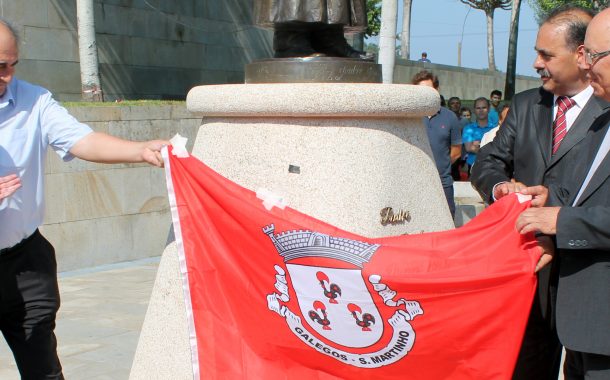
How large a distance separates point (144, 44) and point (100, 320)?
6.99m

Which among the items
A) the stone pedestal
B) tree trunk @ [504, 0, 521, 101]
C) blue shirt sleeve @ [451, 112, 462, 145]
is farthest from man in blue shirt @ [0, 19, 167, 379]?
tree trunk @ [504, 0, 521, 101]

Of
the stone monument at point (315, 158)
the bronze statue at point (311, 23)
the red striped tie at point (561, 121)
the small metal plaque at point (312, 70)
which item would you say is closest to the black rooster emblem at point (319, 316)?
the stone monument at point (315, 158)

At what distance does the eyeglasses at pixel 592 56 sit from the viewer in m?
3.00

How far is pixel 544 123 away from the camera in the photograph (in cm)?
388

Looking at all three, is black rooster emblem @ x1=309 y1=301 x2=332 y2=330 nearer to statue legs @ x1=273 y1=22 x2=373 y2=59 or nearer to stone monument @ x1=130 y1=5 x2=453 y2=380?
stone monument @ x1=130 y1=5 x2=453 y2=380

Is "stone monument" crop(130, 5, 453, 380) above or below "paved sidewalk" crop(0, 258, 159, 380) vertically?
above

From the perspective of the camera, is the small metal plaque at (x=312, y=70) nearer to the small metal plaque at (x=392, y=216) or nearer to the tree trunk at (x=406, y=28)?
the small metal plaque at (x=392, y=216)

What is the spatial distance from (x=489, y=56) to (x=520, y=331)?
4415 cm

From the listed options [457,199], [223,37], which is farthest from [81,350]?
[223,37]

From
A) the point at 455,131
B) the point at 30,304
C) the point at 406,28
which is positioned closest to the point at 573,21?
the point at 30,304

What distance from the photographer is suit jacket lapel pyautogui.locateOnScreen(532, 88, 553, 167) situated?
3850 mm

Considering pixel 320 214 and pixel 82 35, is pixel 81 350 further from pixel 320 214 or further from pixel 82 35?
pixel 82 35

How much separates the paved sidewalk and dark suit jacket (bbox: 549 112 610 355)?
10.6 feet

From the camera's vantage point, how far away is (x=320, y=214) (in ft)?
13.7
